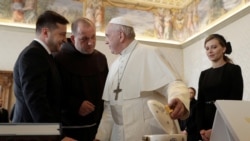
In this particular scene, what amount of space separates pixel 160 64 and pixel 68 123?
3.12ft

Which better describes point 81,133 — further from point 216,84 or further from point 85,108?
point 216,84

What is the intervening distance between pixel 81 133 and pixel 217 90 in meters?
1.42

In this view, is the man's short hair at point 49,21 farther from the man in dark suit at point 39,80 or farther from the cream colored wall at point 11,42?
the cream colored wall at point 11,42

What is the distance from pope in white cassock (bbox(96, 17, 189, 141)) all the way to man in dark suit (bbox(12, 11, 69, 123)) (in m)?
0.52

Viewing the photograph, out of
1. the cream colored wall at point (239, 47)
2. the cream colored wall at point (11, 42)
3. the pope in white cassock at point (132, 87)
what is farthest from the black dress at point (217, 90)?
the cream colored wall at point (11, 42)

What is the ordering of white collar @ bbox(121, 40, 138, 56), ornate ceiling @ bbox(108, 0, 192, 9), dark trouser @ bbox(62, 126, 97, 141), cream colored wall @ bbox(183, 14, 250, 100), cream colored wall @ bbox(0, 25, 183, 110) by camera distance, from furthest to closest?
ornate ceiling @ bbox(108, 0, 192, 9) → cream colored wall @ bbox(0, 25, 183, 110) → cream colored wall @ bbox(183, 14, 250, 100) → white collar @ bbox(121, 40, 138, 56) → dark trouser @ bbox(62, 126, 97, 141)

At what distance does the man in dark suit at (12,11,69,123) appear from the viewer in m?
2.16

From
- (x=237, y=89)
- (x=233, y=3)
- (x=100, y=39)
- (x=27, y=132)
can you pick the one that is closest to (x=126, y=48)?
→ (x=237, y=89)

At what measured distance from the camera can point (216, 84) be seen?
3.15 metres

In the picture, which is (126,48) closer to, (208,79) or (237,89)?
(208,79)

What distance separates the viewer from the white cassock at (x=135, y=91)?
7.95 feet

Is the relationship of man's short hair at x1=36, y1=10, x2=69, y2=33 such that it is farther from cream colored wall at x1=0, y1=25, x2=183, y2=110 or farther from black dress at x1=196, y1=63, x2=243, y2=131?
cream colored wall at x1=0, y1=25, x2=183, y2=110

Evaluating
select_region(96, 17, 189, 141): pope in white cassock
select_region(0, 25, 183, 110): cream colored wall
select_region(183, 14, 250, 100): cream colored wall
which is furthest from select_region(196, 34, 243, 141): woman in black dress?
select_region(0, 25, 183, 110): cream colored wall

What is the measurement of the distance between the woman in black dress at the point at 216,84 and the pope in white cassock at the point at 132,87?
75 centimetres
